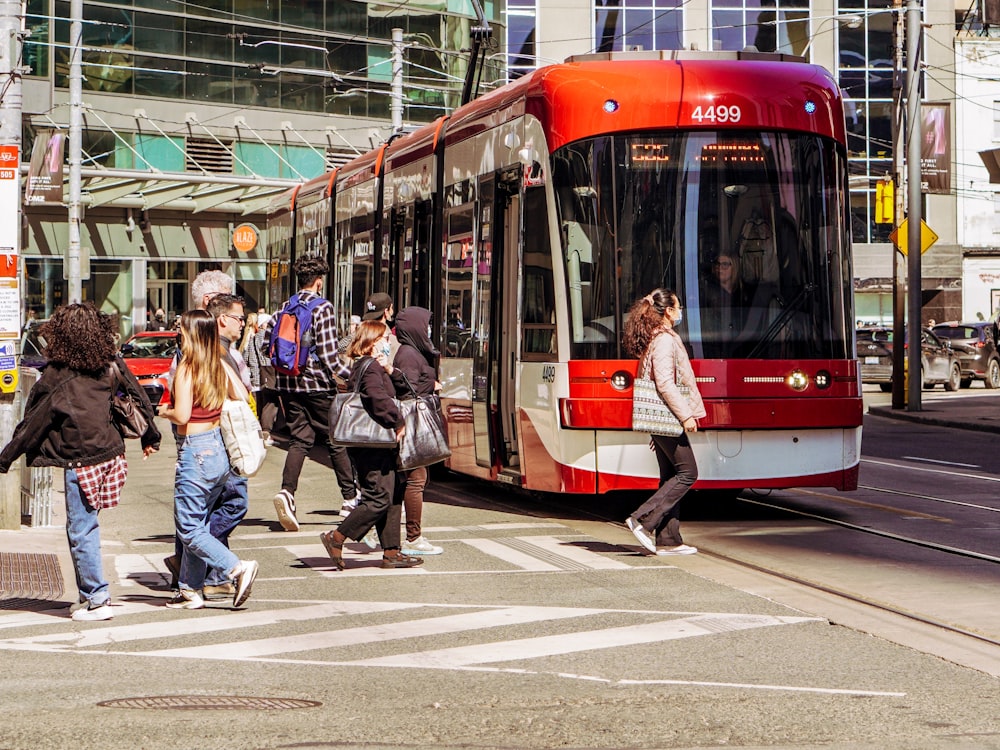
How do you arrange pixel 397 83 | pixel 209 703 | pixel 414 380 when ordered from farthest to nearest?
pixel 397 83 → pixel 414 380 → pixel 209 703

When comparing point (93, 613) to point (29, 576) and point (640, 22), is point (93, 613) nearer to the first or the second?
point (29, 576)

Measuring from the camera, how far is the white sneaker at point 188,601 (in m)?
9.20

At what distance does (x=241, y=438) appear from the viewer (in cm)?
898

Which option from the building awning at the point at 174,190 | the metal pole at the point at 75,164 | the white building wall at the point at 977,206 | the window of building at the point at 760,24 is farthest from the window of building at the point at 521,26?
the metal pole at the point at 75,164

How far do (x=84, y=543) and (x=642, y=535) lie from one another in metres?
3.83

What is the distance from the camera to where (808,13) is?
197ft

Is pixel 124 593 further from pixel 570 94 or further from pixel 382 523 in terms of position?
pixel 570 94

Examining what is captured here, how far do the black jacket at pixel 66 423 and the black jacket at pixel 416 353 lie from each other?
290 centimetres

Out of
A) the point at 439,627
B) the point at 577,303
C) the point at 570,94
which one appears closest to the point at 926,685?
the point at 439,627

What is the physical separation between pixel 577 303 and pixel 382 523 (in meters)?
2.69

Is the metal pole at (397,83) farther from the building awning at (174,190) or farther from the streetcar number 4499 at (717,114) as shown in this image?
the streetcar number 4499 at (717,114)

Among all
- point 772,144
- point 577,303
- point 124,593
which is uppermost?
point 772,144

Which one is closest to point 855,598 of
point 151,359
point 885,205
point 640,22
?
point 151,359

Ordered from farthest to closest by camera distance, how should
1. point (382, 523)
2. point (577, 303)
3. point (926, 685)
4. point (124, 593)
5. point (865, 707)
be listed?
point (577, 303) < point (382, 523) < point (124, 593) < point (926, 685) < point (865, 707)
